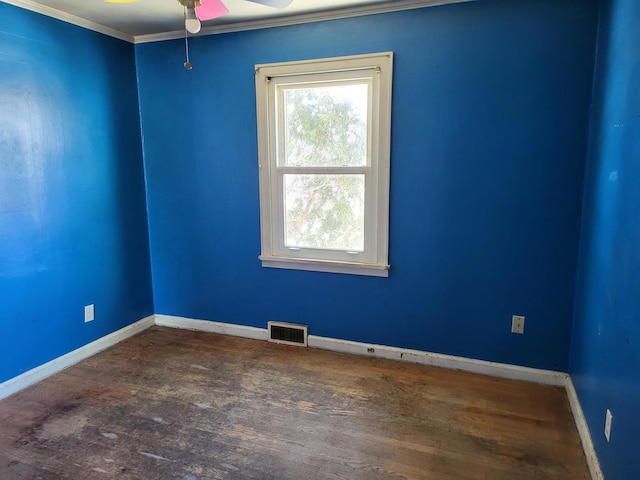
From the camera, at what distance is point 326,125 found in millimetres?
2855

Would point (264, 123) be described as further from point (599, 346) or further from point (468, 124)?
point (599, 346)

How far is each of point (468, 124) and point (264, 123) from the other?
138 centimetres

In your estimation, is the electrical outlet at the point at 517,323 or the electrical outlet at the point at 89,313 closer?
→ the electrical outlet at the point at 517,323

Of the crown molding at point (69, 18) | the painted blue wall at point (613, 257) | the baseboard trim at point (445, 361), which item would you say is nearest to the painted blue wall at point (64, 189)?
the crown molding at point (69, 18)

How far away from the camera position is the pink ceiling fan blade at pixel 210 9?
1.85 meters

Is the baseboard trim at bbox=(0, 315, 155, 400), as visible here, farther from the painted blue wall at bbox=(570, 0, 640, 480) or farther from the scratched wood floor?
the painted blue wall at bbox=(570, 0, 640, 480)

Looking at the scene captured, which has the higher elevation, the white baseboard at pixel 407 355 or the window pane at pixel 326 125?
the window pane at pixel 326 125

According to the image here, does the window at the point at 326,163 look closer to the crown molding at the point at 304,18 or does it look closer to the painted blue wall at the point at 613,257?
the crown molding at the point at 304,18

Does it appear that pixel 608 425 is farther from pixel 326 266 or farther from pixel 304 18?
pixel 304 18

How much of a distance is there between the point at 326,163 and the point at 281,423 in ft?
5.55

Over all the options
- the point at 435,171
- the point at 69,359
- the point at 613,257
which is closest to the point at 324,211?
the point at 435,171

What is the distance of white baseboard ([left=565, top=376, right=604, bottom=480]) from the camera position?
1782 millimetres

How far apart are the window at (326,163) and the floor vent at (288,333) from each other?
0.47 metres

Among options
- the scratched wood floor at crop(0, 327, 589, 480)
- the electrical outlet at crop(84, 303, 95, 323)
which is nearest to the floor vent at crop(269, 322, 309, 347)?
the scratched wood floor at crop(0, 327, 589, 480)
